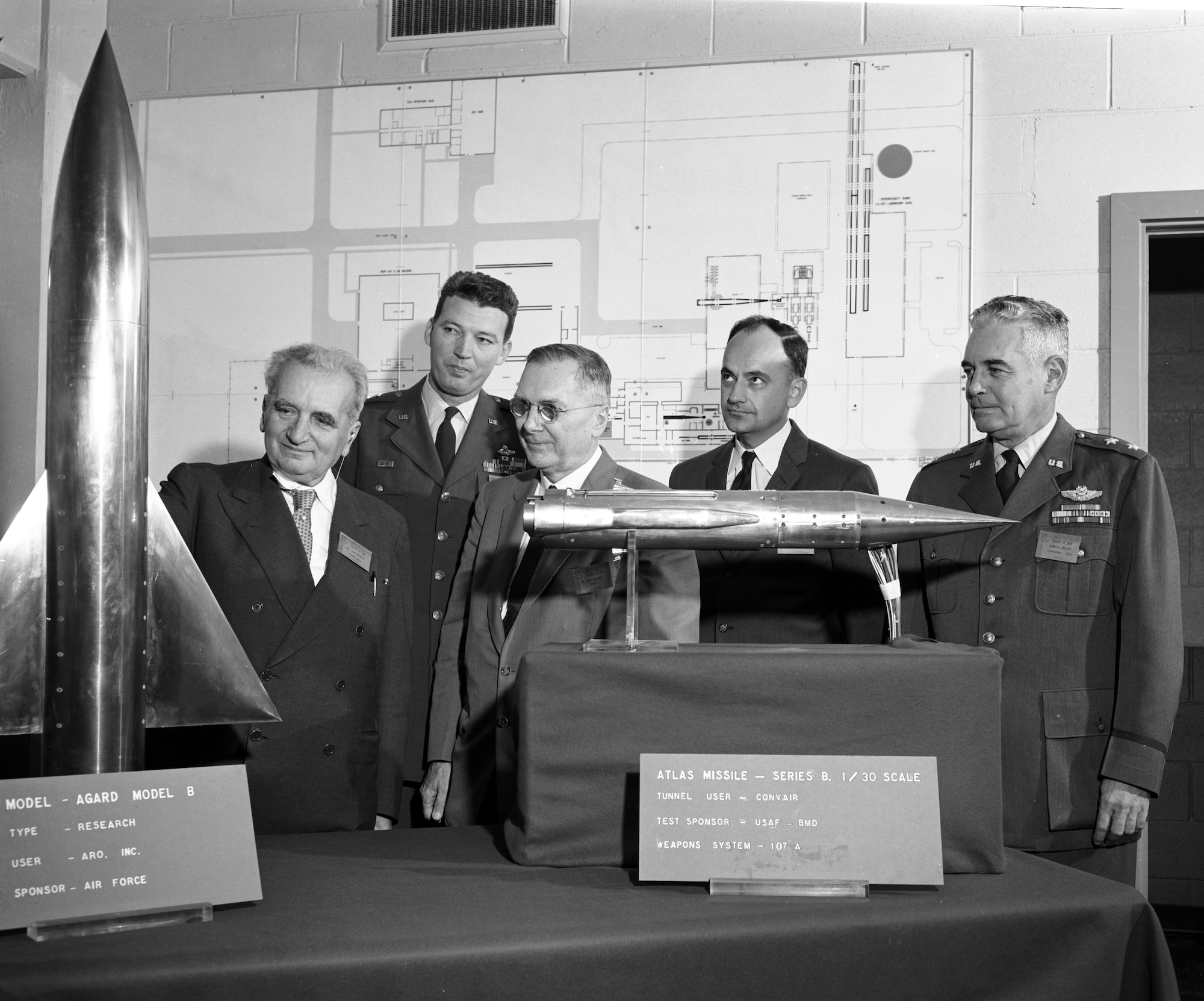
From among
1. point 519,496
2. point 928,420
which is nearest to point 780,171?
point 928,420

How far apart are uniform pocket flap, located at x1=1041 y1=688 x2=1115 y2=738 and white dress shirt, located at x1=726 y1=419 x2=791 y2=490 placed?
92 centimetres

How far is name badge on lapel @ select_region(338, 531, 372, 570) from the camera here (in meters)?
2.78

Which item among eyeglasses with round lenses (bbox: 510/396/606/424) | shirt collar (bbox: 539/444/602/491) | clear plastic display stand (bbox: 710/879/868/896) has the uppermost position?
eyeglasses with round lenses (bbox: 510/396/606/424)

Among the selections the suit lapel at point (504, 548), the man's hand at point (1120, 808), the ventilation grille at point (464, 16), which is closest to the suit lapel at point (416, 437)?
the suit lapel at point (504, 548)

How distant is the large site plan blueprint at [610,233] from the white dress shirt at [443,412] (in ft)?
2.39

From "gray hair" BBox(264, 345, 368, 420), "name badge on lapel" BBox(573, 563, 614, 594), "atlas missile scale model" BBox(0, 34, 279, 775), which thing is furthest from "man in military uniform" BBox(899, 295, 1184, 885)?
"atlas missile scale model" BBox(0, 34, 279, 775)

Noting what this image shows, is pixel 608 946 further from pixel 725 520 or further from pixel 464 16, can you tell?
pixel 464 16

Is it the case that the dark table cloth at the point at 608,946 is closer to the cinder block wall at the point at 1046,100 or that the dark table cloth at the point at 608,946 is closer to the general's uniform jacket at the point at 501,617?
the general's uniform jacket at the point at 501,617

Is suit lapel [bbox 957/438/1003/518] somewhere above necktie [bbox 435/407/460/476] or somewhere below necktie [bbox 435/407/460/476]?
below

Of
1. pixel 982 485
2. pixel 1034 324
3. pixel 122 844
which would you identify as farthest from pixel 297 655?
pixel 1034 324

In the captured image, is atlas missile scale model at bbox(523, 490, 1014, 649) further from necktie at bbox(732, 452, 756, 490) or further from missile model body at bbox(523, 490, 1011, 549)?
necktie at bbox(732, 452, 756, 490)

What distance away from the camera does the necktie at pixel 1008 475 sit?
9.37ft

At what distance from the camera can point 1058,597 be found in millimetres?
2713

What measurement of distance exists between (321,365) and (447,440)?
2.20ft
